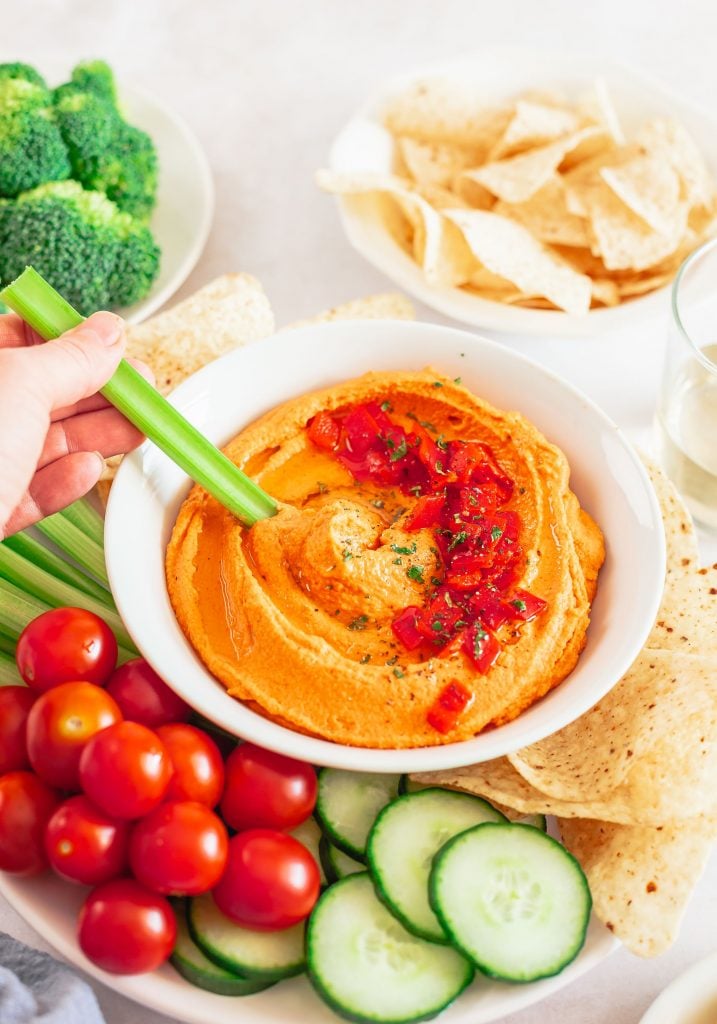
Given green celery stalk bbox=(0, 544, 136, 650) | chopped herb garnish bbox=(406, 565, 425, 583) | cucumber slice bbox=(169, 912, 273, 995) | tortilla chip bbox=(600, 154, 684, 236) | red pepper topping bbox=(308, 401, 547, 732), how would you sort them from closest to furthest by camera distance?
cucumber slice bbox=(169, 912, 273, 995)
red pepper topping bbox=(308, 401, 547, 732)
chopped herb garnish bbox=(406, 565, 425, 583)
green celery stalk bbox=(0, 544, 136, 650)
tortilla chip bbox=(600, 154, 684, 236)

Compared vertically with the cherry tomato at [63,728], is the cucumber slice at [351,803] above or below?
below

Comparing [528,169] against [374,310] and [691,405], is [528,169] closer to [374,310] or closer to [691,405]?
[374,310]

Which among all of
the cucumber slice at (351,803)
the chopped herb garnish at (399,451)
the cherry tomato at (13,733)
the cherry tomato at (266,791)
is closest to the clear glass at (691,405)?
the chopped herb garnish at (399,451)

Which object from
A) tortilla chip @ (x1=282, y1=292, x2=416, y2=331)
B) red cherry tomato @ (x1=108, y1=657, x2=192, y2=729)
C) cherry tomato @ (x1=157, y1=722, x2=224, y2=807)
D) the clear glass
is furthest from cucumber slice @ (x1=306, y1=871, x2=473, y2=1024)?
tortilla chip @ (x1=282, y1=292, x2=416, y2=331)

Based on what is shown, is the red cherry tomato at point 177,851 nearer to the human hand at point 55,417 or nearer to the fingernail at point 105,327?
the human hand at point 55,417

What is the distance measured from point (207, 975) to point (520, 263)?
2810 millimetres

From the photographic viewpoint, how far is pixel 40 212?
4273mm

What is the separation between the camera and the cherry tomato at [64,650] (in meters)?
3.07

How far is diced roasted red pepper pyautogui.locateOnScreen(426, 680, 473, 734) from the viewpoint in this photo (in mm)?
2959

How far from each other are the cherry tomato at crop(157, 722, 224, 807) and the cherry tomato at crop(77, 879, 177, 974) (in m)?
0.28

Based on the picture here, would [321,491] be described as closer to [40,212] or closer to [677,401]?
[677,401]

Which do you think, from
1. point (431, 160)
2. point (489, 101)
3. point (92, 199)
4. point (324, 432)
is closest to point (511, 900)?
point (324, 432)

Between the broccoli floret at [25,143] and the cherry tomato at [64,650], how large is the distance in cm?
207

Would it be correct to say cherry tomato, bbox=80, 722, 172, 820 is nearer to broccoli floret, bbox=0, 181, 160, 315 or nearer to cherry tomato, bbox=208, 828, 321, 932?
cherry tomato, bbox=208, 828, 321, 932
